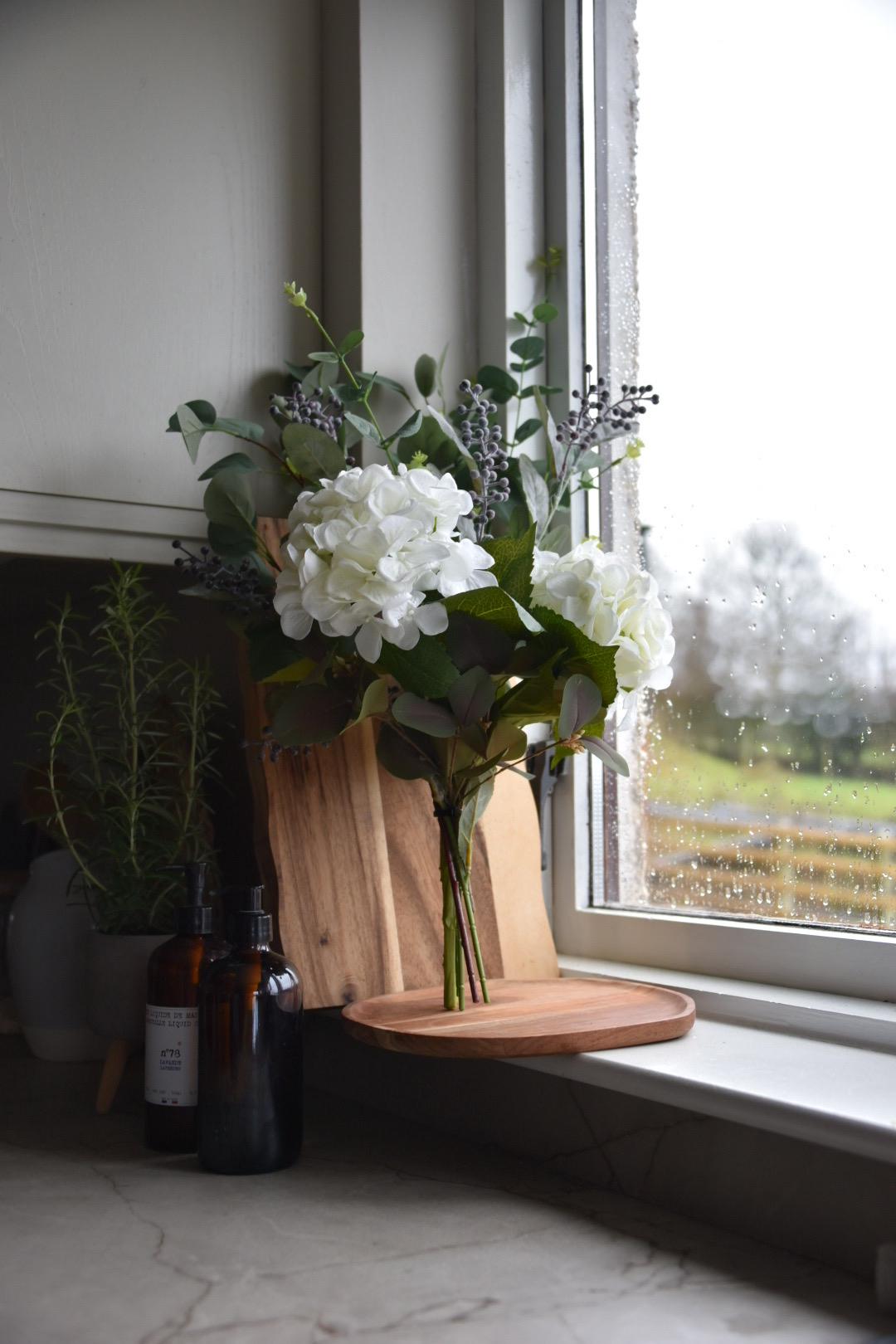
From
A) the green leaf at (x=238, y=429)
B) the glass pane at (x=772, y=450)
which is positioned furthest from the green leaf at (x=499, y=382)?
the green leaf at (x=238, y=429)

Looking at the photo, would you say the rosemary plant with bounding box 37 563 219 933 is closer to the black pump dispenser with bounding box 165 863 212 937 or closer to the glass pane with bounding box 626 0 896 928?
the black pump dispenser with bounding box 165 863 212 937

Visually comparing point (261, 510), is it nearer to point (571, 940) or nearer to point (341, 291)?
point (341, 291)

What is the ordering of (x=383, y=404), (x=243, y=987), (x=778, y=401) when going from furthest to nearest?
(x=383, y=404), (x=778, y=401), (x=243, y=987)

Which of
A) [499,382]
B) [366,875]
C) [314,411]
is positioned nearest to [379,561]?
[314,411]

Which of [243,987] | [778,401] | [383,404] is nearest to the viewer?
[243,987]

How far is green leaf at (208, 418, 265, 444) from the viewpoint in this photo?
110 centimetres

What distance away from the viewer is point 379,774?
1146 mm

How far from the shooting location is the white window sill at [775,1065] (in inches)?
28.4

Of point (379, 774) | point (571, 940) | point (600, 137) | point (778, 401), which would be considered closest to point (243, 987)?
point (379, 774)

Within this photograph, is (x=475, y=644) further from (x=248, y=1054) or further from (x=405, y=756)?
(x=248, y=1054)

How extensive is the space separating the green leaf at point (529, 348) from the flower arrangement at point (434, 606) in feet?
0.48

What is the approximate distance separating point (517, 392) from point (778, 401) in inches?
11.2

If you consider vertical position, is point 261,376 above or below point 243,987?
above

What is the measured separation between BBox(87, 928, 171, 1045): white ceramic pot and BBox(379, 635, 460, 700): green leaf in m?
0.35
